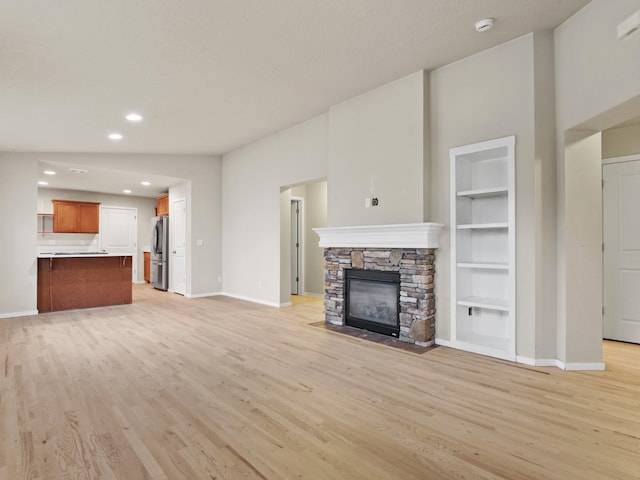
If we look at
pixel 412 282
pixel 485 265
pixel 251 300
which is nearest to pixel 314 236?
pixel 251 300

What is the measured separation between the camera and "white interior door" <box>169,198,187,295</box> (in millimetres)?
7883

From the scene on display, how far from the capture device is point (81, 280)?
628cm

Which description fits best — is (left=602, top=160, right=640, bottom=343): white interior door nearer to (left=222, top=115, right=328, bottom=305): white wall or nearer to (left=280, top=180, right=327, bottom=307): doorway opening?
(left=222, top=115, right=328, bottom=305): white wall

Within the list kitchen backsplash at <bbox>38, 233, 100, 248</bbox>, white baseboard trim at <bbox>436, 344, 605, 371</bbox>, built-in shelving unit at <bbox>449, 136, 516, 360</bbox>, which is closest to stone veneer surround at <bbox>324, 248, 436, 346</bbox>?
built-in shelving unit at <bbox>449, 136, 516, 360</bbox>

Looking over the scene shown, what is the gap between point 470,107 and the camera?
3754 mm

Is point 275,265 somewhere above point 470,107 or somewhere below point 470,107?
below

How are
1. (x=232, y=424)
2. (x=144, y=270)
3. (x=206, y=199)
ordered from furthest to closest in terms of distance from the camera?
(x=144, y=270), (x=206, y=199), (x=232, y=424)

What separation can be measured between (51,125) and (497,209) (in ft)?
18.4

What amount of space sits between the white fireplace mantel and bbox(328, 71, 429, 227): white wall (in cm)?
17

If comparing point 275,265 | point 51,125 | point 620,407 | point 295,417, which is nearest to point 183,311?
point 275,265

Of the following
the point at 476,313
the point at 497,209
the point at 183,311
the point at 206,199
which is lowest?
the point at 183,311

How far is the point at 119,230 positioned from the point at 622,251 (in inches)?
430

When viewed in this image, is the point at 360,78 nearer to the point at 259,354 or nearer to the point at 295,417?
the point at 259,354

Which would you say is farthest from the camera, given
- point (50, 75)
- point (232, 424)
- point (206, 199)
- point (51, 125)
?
point (206, 199)
